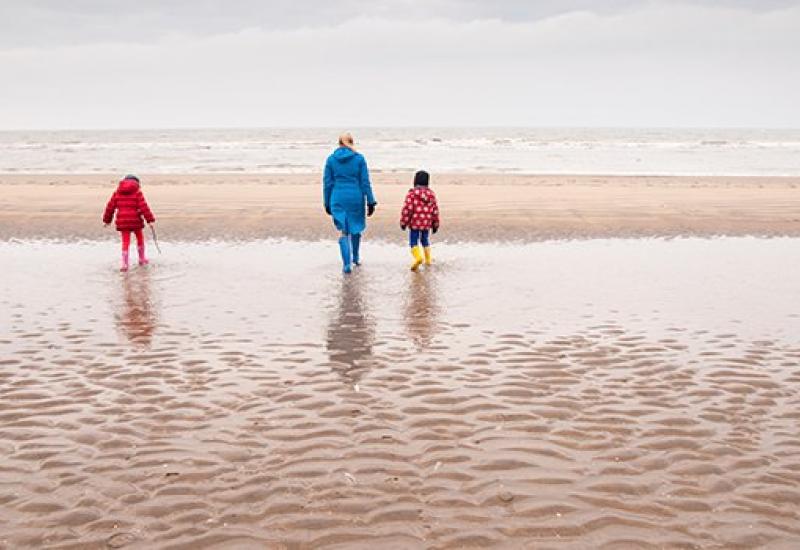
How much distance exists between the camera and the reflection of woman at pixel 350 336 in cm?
689

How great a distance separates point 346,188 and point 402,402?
271 inches

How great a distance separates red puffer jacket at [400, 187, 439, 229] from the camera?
41.5 ft

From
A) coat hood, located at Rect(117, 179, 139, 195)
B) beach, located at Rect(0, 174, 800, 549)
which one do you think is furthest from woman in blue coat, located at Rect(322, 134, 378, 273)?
coat hood, located at Rect(117, 179, 139, 195)

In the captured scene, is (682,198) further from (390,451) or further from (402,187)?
(390,451)

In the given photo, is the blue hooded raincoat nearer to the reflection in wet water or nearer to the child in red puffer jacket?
the reflection in wet water

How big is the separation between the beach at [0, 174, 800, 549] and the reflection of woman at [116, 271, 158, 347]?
6 cm

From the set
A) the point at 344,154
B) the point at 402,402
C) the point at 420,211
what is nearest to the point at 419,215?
the point at 420,211

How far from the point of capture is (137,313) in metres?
9.14

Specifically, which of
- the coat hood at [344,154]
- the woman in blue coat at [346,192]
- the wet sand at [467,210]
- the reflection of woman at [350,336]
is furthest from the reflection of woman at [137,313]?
the wet sand at [467,210]

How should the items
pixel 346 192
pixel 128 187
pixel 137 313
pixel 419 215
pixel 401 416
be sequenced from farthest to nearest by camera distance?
pixel 128 187
pixel 419 215
pixel 346 192
pixel 137 313
pixel 401 416

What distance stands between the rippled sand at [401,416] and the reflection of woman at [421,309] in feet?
0.16

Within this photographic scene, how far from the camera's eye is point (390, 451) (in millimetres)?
4957

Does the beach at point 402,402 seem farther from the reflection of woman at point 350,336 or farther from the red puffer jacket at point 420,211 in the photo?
the red puffer jacket at point 420,211

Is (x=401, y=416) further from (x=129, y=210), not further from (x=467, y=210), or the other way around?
(x=467, y=210)
